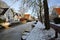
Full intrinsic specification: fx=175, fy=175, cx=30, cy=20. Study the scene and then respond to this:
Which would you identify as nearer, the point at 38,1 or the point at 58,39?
the point at 58,39

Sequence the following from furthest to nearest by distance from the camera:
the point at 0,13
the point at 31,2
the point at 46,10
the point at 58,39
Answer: the point at 0,13 < the point at 31,2 < the point at 46,10 < the point at 58,39

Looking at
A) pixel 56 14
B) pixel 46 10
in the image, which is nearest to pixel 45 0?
pixel 46 10

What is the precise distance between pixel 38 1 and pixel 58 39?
1032cm

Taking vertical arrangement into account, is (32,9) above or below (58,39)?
above

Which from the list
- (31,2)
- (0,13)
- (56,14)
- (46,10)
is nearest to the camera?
(46,10)

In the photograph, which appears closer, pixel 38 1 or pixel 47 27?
pixel 47 27

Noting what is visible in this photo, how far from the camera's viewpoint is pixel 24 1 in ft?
64.6

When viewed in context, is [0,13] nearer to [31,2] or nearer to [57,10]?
[31,2]

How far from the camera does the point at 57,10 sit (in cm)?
6938

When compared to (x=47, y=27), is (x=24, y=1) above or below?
above

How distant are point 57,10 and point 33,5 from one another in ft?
165

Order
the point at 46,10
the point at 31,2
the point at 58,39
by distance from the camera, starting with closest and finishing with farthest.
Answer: the point at 58,39, the point at 46,10, the point at 31,2

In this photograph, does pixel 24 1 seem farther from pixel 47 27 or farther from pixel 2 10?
pixel 2 10

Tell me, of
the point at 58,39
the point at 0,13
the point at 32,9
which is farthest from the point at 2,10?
the point at 58,39
